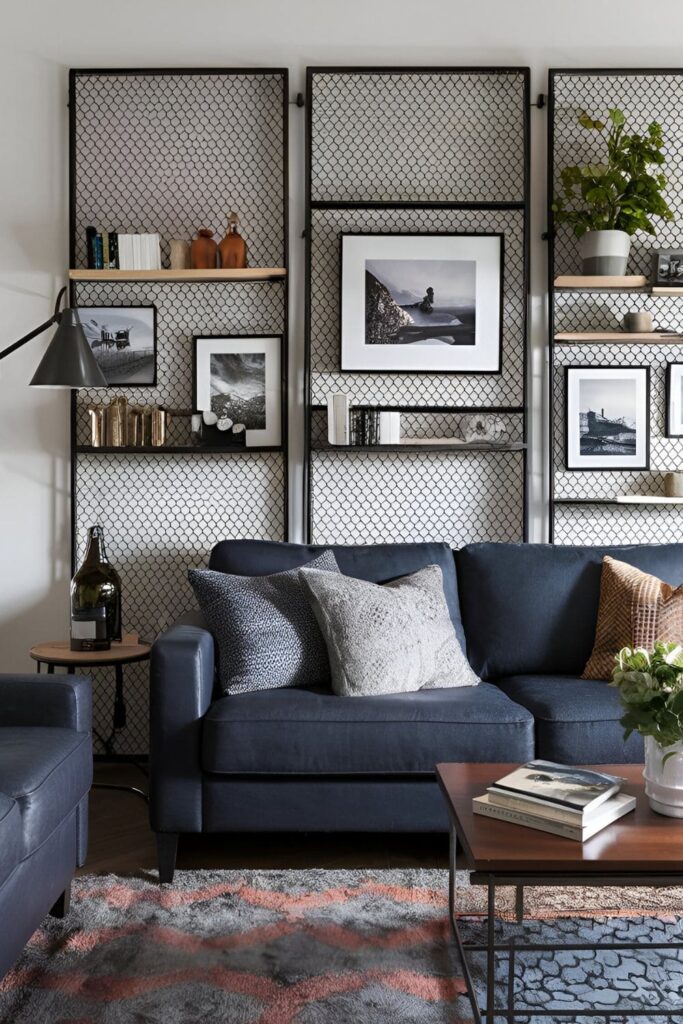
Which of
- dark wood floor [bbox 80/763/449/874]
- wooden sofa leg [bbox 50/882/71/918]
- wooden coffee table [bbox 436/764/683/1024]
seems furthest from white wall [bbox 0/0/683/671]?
wooden coffee table [bbox 436/764/683/1024]

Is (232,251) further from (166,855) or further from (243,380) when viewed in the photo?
(166,855)

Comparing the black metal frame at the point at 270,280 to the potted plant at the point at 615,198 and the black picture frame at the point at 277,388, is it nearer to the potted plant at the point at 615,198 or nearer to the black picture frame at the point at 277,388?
the black picture frame at the point at 277,388

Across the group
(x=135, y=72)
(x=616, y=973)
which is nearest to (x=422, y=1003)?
(x=616, y=973)

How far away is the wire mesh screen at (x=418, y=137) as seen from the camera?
4.07 metres

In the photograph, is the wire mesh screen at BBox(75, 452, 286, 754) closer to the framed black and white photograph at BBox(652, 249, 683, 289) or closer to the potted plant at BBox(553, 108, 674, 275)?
the potted plant at BBox(553, 108, 674, 275)

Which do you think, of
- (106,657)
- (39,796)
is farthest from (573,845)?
(106,657)

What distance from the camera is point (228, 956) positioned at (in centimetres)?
237

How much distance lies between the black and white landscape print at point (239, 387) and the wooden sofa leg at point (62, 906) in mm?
2051

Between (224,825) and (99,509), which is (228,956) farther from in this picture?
(99,509)

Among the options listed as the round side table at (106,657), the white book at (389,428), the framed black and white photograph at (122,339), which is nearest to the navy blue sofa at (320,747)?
the round side table at (106,657)

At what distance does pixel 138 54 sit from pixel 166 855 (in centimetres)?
314

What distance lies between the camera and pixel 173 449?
13.0ft

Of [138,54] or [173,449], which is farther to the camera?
[138,54]

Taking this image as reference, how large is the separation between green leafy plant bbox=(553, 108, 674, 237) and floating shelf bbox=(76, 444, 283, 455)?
4.98 ft
